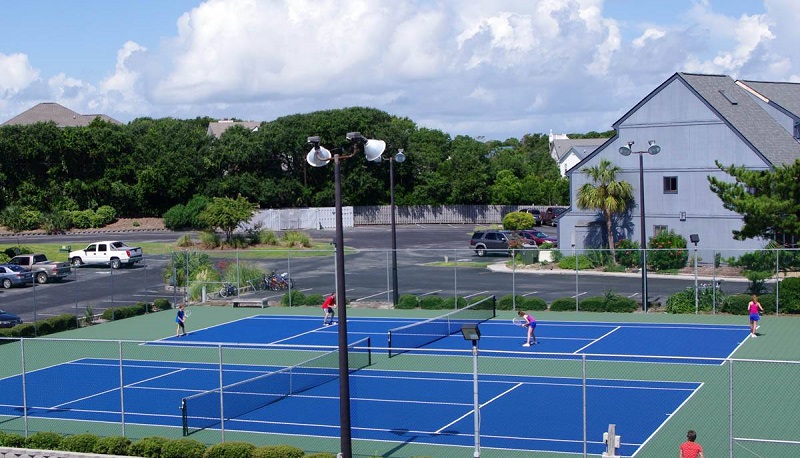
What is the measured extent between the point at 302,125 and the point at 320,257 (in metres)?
33.1

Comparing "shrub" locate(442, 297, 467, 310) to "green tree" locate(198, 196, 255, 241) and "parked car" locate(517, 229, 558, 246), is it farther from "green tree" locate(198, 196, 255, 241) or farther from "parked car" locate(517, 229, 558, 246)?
"green tree" locate(198, 196, 255, 241)

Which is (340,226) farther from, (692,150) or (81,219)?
(81,219)

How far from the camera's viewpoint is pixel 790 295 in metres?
35.8

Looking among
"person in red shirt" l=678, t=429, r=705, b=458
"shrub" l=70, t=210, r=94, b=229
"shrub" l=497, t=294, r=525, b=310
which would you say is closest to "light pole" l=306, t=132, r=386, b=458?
"person in red shirt" l=678, t=429, r=705, b=458

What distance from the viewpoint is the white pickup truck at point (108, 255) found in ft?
191

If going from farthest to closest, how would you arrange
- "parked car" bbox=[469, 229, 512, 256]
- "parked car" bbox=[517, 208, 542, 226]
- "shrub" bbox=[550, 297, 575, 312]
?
"parked car" bbox=[517, 208, 542, 226]
"parked car" bbox=[469, 229, 512, 256]
"shrub" bbox=[550, 297, 575, 312]

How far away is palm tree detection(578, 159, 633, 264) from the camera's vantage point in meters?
53.7

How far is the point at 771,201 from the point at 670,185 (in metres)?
15.0

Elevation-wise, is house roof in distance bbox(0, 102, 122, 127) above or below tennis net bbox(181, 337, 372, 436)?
above

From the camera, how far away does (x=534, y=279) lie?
47.8m

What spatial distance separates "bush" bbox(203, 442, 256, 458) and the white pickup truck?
139 ft

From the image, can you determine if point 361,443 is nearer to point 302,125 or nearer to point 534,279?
point 534,279

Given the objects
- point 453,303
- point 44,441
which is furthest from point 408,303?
point 44,441

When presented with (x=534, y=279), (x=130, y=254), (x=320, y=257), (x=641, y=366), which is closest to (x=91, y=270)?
(x=130, y=254)
